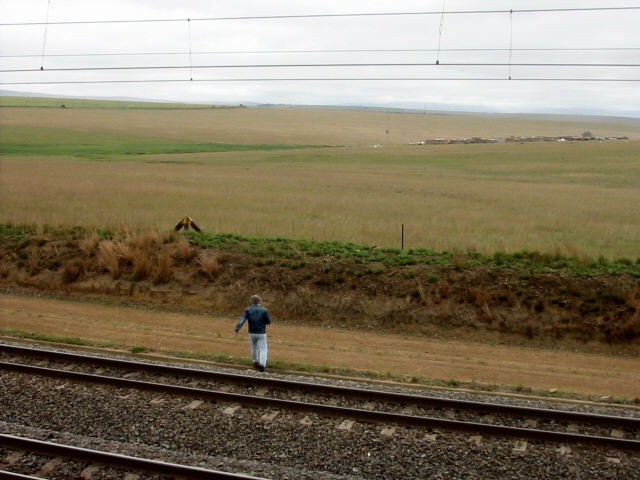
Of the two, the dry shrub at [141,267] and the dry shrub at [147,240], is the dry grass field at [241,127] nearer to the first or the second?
the dry shrub at [147,240]

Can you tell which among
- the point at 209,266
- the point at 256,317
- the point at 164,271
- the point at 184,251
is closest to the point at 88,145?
the point at 184,251

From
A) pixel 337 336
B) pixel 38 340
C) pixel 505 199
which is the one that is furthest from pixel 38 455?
pixel 505 199

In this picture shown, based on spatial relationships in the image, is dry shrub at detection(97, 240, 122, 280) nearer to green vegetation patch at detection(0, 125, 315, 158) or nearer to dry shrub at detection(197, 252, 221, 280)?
dry shrub at detection(197, 252, 221, 280)

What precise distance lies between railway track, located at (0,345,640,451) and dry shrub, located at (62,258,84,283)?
916cm

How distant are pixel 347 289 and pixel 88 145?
72.1 meters

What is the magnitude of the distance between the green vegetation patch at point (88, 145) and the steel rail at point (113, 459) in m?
64.3

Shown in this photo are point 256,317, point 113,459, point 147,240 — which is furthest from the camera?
point 147,240

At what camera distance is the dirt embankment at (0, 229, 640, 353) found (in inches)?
723

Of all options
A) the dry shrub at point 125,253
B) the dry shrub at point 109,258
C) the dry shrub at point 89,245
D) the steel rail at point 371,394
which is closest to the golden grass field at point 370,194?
the dry shrub at point 89,245

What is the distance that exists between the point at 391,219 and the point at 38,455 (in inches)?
963

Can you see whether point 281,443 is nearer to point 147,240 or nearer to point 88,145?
point 147,240

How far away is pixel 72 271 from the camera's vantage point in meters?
23.0

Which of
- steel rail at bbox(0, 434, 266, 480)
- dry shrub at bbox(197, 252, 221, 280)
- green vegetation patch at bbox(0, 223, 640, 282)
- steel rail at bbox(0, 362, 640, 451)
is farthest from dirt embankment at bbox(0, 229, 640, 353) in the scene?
steel rail at bbox(0, 434, 266, 480)

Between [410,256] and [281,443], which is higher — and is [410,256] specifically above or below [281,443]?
above
